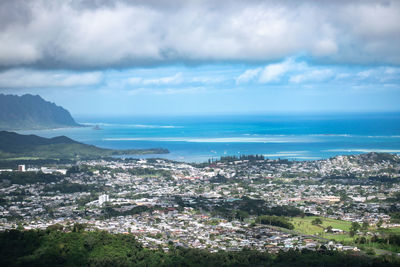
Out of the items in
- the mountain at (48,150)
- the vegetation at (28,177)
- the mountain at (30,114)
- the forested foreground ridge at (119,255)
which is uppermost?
the mountain at (30,114)

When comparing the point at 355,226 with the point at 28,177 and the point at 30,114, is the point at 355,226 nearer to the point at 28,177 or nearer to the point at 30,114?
the point at 28,177

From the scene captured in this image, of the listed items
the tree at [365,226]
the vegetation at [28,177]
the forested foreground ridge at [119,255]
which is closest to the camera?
the forested foreground ridge at [119,255]

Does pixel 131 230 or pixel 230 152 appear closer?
pixel 131 230

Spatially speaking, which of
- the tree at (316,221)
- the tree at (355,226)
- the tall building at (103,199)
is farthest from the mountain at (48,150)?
the tree at (355,226)

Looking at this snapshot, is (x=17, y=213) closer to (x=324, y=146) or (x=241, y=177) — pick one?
(x=241, y=177)

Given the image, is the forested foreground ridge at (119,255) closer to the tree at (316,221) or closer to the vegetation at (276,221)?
the vegetation at (276,221)


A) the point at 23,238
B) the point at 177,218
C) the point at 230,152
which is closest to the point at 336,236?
the point at 177,218
